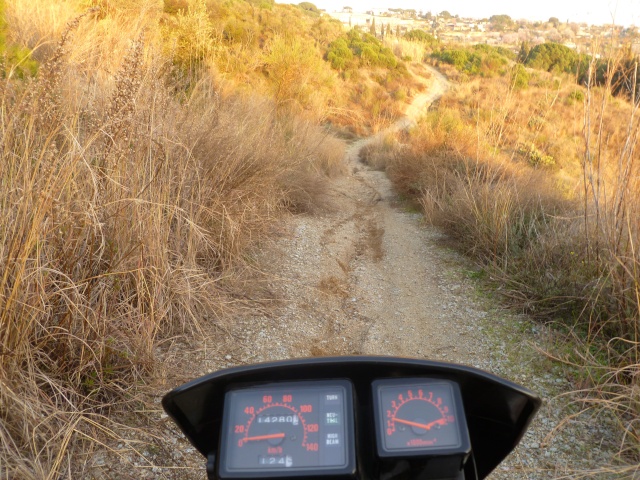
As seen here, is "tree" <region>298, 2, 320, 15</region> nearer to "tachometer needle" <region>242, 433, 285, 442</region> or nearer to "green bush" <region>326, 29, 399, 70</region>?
"green bush" <region>326, 29, 399, 70</region>

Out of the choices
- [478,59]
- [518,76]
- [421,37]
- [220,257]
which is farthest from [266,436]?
[421,37]

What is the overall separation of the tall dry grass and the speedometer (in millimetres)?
1007

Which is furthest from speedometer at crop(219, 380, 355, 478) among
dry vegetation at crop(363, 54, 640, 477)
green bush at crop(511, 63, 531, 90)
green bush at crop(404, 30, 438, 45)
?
green bush at crop(404, 30, 438, 45)

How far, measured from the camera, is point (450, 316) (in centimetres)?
416

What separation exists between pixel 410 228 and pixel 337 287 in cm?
220

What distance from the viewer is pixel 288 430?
1.28 meters

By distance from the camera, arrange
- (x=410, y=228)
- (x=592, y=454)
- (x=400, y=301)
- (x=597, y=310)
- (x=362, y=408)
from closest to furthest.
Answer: (x=362, y=408) < (x=592, y=454) < (x=597, y=310) < (x=400, y=301) < (x=410, y=228)

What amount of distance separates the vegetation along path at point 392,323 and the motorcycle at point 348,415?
1.07 meters

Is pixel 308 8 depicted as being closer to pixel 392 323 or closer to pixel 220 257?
pixel 220 257

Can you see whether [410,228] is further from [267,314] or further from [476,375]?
[476,375]

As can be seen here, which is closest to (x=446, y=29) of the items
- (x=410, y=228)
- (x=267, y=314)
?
(x=410, y=228)

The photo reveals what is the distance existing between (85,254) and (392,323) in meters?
2.48

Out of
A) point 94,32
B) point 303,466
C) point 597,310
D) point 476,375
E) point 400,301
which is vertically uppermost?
point 94,32

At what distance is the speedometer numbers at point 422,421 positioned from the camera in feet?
4.06
